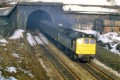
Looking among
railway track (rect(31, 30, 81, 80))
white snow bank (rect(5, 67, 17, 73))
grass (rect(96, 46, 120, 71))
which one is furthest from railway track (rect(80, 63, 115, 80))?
white snow bank (rect(5, 67, 17, 73))

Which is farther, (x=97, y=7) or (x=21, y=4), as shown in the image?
(x=97, y=7)

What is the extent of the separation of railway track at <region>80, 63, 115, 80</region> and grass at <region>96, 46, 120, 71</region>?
71.4 inches

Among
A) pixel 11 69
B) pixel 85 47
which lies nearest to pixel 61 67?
pixel 85 47

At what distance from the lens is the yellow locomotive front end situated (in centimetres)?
2389

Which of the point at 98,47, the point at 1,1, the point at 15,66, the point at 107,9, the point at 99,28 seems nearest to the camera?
the point at 15,66

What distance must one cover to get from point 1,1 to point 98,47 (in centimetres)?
4210

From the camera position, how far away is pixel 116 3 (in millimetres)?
70000

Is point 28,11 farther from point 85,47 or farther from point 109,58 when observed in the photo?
point 85,47

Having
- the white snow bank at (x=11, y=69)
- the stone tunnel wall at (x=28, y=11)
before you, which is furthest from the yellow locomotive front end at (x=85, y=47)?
the stone tunnel wall at (x=28, y=11)

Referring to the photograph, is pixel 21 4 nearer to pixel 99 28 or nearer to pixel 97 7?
pixel 99 28

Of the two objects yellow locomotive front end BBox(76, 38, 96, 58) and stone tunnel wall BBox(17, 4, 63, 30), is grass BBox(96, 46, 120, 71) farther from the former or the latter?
stone tunnel wall BBox(17, 4, 63, 30)

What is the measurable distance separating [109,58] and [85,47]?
4389mm

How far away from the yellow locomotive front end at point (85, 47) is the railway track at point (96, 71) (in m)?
0.91

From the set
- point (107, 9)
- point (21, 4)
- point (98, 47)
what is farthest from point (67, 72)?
point (107, 9)
